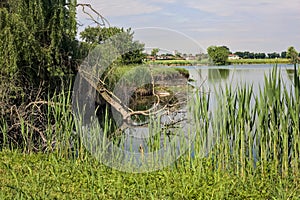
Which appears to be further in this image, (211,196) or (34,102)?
(34,102)

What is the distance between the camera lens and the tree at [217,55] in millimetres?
5325

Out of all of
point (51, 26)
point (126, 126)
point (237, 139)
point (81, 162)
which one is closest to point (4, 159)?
point (81, 162)

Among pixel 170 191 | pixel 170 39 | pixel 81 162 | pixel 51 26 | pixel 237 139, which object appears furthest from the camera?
pixel 51 26

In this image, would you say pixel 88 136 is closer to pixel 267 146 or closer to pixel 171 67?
pixel 171 67

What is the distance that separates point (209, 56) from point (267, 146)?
54.8 inches

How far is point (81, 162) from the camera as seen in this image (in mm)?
4480

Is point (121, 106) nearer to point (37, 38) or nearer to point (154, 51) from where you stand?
point (154, 51)

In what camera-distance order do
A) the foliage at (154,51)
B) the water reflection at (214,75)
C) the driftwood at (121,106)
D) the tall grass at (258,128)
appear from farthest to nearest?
the driftwood at (121,106)
the foliage at (154,51)
the water reflection at (214,75)
the tall grass at (258,128)

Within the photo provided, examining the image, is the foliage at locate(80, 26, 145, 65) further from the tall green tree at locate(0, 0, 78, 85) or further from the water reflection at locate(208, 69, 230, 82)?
the water reflection at locate(208, 69, 230, 82)

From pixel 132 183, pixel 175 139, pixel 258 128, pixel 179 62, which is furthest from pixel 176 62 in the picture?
pixel 132 183

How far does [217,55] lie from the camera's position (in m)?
5.55

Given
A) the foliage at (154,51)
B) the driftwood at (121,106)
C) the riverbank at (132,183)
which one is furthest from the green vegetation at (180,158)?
the driftwood at (121,106)

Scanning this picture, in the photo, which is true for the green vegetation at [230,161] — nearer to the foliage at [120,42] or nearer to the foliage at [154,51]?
the foliage at [154,51]


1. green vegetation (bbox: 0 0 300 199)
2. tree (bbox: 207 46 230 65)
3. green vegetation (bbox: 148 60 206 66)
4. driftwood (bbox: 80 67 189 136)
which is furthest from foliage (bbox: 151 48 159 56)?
tree (bbox: 207 46 230 65)
